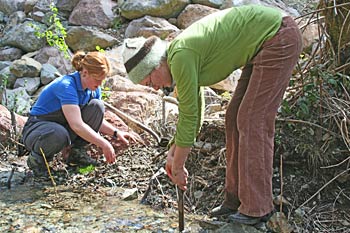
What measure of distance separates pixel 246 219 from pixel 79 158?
57.4 inches

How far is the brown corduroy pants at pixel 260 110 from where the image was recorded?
2.27 meters

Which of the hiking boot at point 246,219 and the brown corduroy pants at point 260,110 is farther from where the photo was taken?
the hiking boot at point 246,219

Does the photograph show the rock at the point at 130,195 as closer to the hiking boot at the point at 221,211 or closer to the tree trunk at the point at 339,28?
the hiking boot at the point at 221,211

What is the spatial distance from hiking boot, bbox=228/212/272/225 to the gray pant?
1.33m

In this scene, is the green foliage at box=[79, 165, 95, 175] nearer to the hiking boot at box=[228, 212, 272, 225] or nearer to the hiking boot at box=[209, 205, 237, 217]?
the hiking boot at box=[209, 205, 237, 217]

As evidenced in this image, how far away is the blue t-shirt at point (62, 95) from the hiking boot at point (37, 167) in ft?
1.03

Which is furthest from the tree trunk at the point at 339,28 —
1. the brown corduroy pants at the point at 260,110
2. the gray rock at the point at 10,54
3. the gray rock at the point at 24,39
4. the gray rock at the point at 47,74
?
the gray rock at the point at 10,54

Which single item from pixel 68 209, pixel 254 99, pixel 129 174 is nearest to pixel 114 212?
pixel 68 209

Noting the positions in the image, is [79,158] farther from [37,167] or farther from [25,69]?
[25,69]

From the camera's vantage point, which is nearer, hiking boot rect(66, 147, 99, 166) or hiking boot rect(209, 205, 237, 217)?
hiking boot rect(209, 205, 237, 217)

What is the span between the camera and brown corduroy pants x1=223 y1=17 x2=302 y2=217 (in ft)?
7.46

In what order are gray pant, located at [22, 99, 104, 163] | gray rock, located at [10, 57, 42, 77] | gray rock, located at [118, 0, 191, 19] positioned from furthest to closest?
gray rock, located at [118, 0, 191, 19]
gray rock, located at [10, 57, 42, 77]
gray pant, located at [22, 99, 104, 163]

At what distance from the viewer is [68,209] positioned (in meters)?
2.88

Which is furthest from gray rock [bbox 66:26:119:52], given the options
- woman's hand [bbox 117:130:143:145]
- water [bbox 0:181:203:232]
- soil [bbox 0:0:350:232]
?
water [bbox 0:181:203:232]
